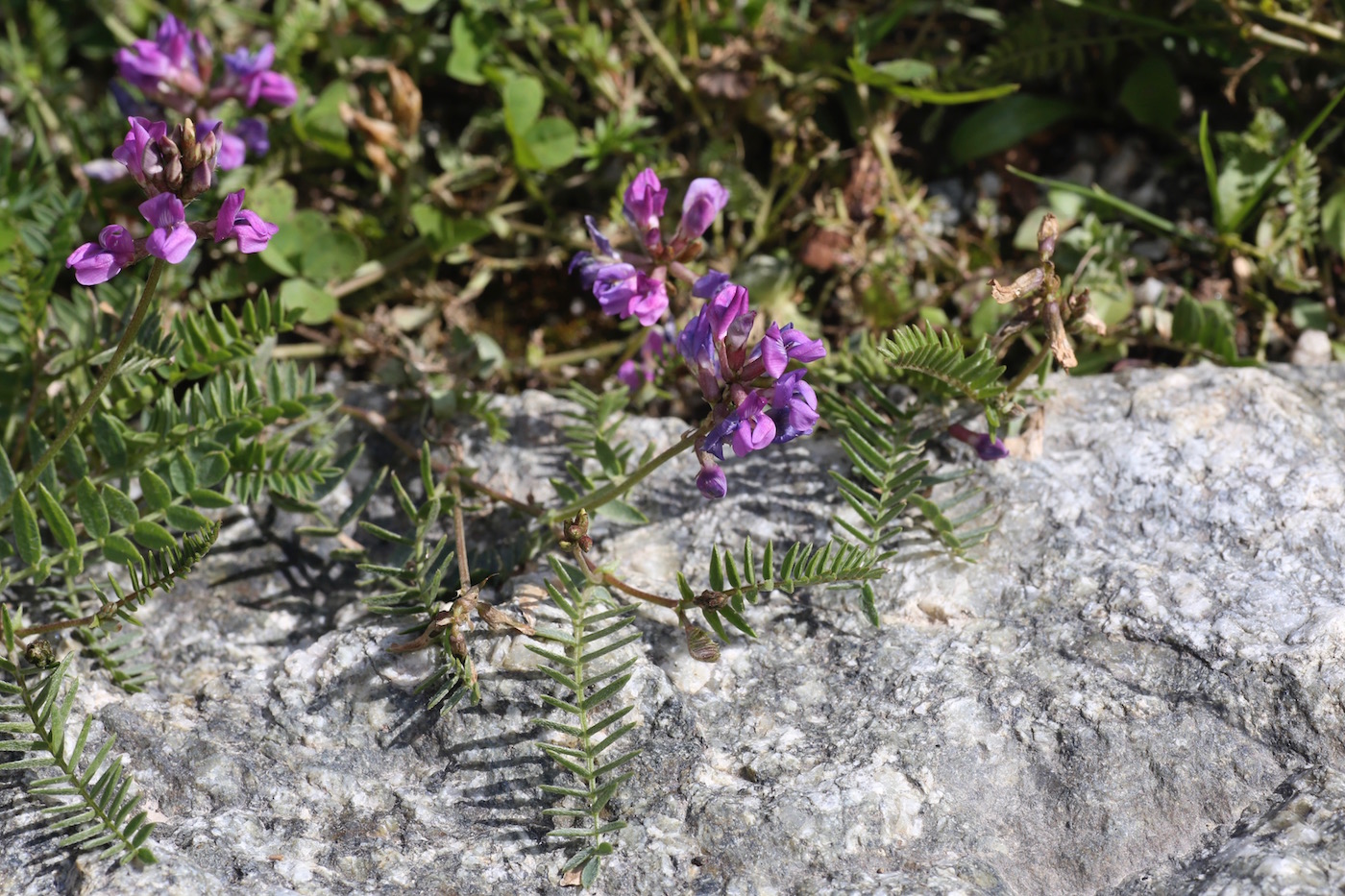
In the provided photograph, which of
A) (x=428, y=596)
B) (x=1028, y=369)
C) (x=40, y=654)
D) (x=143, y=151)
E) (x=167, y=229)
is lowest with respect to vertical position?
(x=40, y=654)

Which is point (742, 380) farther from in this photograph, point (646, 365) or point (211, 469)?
point (211, 469)

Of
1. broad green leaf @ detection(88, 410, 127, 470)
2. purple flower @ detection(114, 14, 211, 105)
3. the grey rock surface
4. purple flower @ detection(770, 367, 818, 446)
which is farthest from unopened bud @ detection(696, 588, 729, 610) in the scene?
purple flower @ detection(114, 14, 211, 105)

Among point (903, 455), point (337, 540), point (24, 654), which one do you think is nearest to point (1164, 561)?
point (903, 455)

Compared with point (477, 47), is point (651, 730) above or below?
below

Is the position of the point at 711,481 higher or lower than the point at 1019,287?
lower

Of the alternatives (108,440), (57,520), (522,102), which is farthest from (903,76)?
(57,520)

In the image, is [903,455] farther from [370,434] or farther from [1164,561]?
[370,434]

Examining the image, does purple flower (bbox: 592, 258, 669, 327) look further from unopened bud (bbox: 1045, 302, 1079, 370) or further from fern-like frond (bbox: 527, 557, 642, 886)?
unopened bud (bbox: 1045, 302, 1079, 370)
